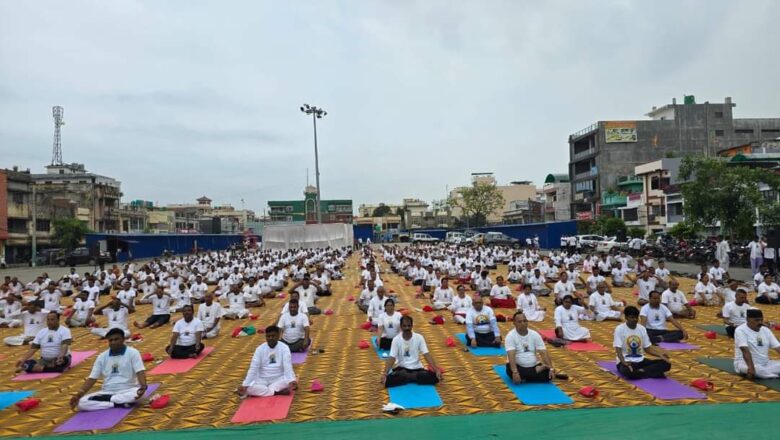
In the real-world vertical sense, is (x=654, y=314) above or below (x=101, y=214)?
below

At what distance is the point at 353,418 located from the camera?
216 inches

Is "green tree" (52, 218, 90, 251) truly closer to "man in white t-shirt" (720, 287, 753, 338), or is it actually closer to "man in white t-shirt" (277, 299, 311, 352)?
"man in white t-shirt" (277, 299, 311, 352)

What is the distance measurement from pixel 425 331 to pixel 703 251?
17.3 meters

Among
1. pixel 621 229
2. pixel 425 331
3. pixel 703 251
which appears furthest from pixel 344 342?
pixel 621 229

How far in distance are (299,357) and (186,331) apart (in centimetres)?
182

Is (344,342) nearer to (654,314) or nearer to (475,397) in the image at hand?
(475,397)

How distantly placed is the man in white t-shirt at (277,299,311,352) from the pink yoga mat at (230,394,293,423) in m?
2.36

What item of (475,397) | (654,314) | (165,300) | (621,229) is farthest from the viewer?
(621,229)

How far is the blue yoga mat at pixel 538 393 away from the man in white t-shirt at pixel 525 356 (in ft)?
0.26

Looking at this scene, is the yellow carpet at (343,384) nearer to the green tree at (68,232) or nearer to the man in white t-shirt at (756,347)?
the man in white t-shirt at (756,347)

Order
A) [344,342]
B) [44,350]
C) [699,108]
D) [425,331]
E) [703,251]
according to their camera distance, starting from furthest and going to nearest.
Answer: [699,108] → [703,251] → [425,331] → [344,342] → [44,350]

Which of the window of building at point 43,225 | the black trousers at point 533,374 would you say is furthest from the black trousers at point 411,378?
the window of building at point 43,225

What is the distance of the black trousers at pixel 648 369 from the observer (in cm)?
648

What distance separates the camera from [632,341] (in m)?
6.70
